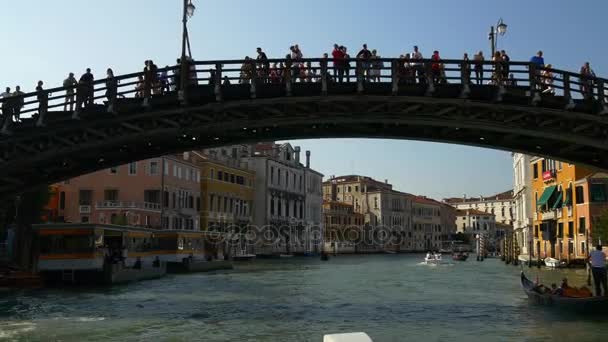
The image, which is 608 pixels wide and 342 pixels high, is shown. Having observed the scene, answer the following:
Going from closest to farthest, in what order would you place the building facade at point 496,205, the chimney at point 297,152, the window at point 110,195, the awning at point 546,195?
1. the awning at point 546,195
2. the window at point 110,195
3. the chimney at point 297,152
4. the building facade at point 496,205

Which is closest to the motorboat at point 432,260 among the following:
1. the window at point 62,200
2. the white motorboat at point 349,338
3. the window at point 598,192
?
the window at point 598,192

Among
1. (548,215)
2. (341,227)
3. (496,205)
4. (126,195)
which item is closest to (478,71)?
(548,215)

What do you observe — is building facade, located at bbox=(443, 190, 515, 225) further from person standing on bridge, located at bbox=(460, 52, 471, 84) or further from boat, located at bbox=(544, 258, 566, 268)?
person standing on bridge, located at bbox=(460, 52, 471, 84)

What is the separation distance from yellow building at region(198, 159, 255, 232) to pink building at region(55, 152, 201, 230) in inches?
257

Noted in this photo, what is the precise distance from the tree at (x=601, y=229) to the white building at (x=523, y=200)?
17604 mm

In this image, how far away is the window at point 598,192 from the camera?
35781mm

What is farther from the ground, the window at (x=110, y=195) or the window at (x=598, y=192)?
the window at (x=110, y=195)

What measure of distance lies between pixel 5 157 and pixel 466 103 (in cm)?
1039

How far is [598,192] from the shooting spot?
36.0 metres

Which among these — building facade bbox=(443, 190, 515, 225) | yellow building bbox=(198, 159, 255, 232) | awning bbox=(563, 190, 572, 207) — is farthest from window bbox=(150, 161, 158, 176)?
building facade bbox=(443, 190, 515, 225)

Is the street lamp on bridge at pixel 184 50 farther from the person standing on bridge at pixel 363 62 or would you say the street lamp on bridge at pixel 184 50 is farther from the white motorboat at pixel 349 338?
the white motorboat at pixel 349 338

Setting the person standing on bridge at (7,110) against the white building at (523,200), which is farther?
the white building at (523,200)

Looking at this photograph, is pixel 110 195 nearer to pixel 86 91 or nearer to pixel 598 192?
pixel 598 192

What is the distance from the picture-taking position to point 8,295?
21.8 meters
